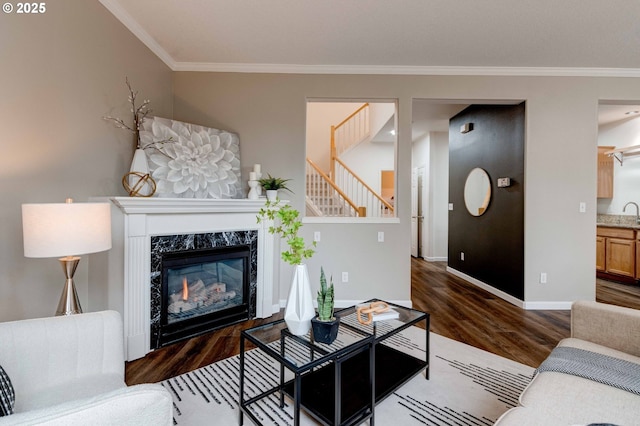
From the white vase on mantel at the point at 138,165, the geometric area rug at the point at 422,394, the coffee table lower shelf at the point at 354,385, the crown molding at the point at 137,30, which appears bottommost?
the geometric area rug at the point at 422,394

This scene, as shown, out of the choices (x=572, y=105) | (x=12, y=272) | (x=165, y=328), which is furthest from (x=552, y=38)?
(x=12, y=272)

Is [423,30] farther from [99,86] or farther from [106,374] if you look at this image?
[106,374]

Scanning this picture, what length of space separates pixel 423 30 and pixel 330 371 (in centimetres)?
285

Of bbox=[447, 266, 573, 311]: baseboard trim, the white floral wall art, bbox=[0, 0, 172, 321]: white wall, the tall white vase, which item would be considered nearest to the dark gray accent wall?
bbox=[447, 266, 573, 311]: baseboard trim

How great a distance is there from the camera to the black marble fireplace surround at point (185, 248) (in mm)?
2227

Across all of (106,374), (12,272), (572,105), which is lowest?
(106,374)

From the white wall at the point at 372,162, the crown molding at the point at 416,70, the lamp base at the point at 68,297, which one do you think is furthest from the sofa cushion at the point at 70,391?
the white wall at the point at 372,162

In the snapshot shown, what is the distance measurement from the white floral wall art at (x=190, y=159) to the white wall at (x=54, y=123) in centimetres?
26

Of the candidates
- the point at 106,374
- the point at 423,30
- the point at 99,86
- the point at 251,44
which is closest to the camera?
the point at 106,374

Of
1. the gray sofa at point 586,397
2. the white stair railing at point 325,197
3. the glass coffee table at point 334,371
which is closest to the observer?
the gray sofa at point 586,397

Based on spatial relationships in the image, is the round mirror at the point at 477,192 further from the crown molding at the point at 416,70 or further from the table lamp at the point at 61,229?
the table lamp at the point at 61,229

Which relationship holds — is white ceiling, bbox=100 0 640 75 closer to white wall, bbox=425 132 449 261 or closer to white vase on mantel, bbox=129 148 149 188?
white vase on mantel, bbox=129 148 149 188

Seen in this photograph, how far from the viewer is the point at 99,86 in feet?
6.90

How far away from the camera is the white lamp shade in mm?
1312
